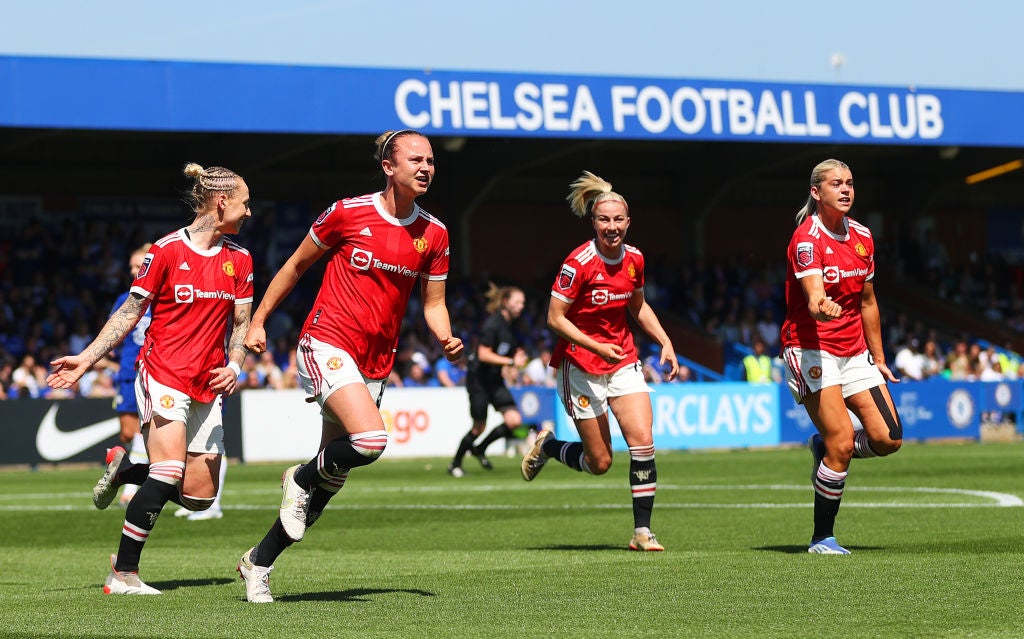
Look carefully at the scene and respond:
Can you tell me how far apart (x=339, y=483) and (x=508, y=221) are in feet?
110

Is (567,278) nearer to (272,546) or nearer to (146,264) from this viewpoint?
(146,264)

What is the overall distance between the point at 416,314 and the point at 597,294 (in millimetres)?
23249

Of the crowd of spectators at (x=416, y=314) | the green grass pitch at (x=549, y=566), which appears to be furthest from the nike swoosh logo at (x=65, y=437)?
the green grass pitch at (x=549, y=566)

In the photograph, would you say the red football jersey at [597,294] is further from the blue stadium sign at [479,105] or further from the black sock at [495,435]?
the blue stadium sign at [479,105]

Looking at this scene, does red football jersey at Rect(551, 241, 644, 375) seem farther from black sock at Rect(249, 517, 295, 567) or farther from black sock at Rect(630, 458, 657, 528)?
black sock at Rect(249, 517, 295, 567)

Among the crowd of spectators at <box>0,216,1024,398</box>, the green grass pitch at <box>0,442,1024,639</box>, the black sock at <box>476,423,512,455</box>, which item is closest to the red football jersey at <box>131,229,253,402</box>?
the green grass pitch at <box>0,442,1024,639</box>

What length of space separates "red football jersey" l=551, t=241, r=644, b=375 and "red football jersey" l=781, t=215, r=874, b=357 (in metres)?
1.20

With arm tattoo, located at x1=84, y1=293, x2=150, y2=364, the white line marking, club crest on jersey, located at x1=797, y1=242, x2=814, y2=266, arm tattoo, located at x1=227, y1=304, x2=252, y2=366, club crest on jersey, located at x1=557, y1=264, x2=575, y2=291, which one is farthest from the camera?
the white line marking

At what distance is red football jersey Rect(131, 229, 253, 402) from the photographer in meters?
8.51

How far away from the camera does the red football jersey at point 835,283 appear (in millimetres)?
9898

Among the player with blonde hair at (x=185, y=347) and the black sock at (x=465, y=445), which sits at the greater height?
the player with blonde hair at (x=185, y=347)

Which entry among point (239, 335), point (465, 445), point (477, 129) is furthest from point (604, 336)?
point (477, 129)

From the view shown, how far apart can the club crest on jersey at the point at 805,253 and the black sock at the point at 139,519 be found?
3.80m

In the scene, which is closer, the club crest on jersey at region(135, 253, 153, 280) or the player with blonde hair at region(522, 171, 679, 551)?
the club crest on jersey at region(135, 253, 153, 280)
